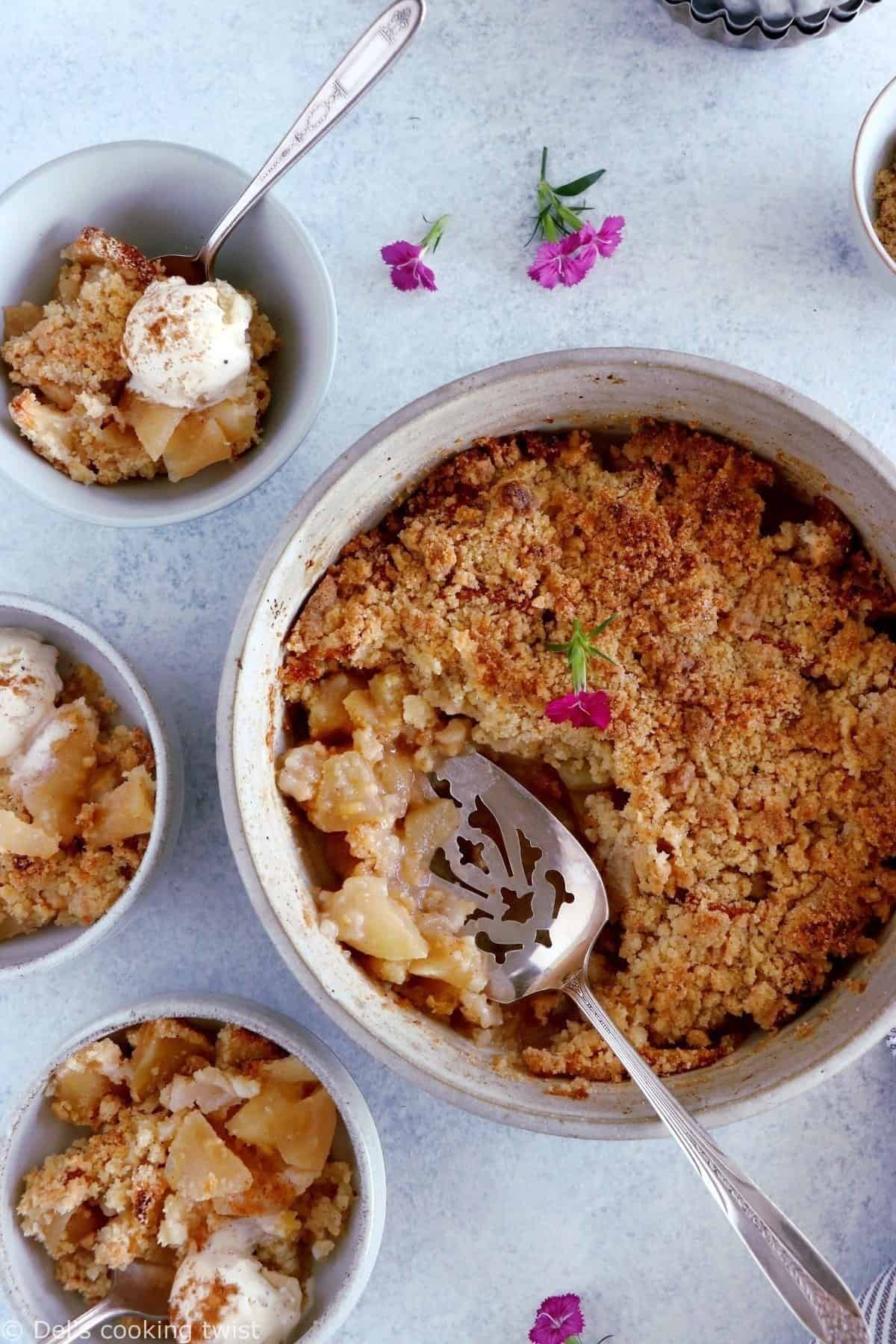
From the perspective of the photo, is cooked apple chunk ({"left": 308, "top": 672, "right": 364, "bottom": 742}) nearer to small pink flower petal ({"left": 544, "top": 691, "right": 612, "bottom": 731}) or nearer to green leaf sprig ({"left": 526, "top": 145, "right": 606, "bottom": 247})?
small pink flower petal ({"left": 544, "top": 691, "right": 612, "bottom": 731})

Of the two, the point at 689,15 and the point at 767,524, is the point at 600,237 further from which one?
Answer: the point at 767,524

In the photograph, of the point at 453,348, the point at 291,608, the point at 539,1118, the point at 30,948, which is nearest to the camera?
the point at 539,1118

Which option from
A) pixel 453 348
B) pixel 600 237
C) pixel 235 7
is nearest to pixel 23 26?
pixel 235 7

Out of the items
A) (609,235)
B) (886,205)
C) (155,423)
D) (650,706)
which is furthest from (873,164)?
(155,423)

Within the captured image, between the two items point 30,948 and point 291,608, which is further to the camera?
point 30,948

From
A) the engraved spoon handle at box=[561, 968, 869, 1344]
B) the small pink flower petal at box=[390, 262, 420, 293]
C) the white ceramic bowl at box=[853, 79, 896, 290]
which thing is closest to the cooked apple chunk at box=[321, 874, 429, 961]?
the engraved spoon handle at box=[561, 968, 869, 1344]

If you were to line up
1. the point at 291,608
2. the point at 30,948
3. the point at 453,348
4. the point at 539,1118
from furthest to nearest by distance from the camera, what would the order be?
the point at 453,348 → the point at 30,948 → the point at 291,608 → the point at 539,1118
